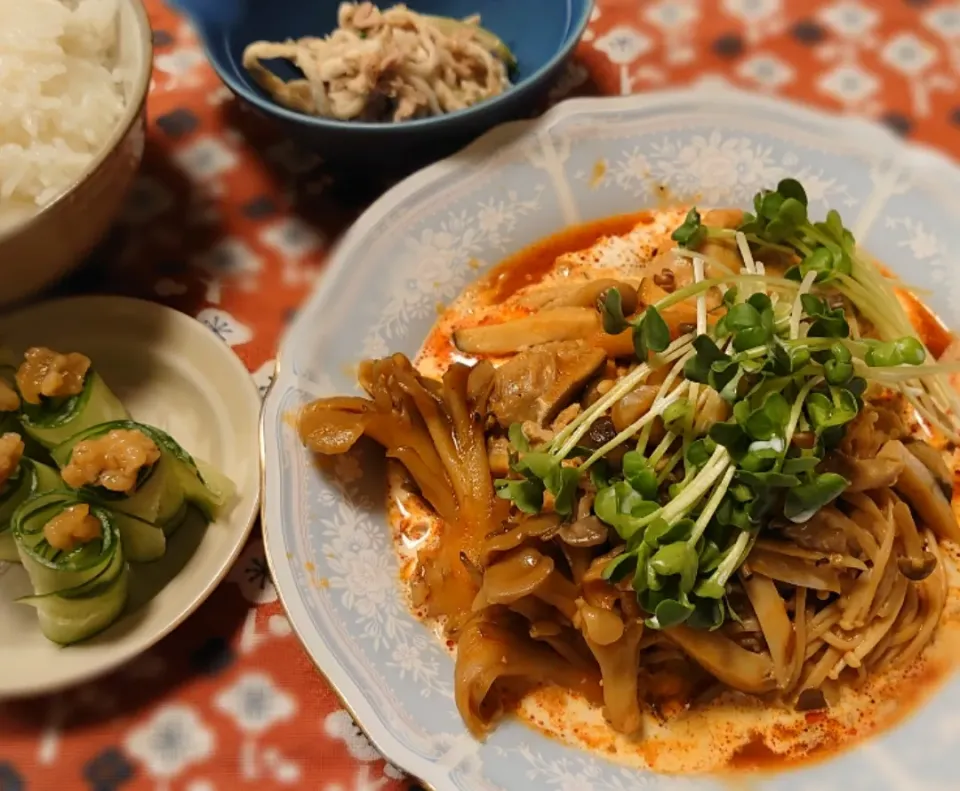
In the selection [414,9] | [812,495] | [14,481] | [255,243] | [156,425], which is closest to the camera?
[812,495]

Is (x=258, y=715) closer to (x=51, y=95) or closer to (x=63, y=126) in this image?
(x=63, y=126)

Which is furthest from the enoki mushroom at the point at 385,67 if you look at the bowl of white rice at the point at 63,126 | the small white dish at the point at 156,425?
the small white dish at the point at 156,425

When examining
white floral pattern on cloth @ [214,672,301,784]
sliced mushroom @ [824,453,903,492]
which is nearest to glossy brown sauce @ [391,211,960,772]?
sliced mushroom @ [824,453,903,492]

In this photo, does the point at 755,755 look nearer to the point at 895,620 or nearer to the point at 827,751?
the point at 827,751

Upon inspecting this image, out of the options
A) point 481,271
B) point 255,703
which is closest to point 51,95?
point 481,271

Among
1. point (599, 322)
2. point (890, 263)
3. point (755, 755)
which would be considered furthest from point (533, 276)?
point (755, 755)

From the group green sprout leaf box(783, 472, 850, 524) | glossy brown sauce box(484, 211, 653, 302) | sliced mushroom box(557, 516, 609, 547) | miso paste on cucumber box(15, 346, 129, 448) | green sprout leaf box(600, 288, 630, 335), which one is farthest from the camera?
glossy brown sauce box(484, 211, 653, 302)

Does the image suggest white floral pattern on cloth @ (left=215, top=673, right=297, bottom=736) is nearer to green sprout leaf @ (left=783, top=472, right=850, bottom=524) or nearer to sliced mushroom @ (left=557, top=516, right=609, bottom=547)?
sliced mushroom @ (left=557, top=516, right=609, bottom=547)
